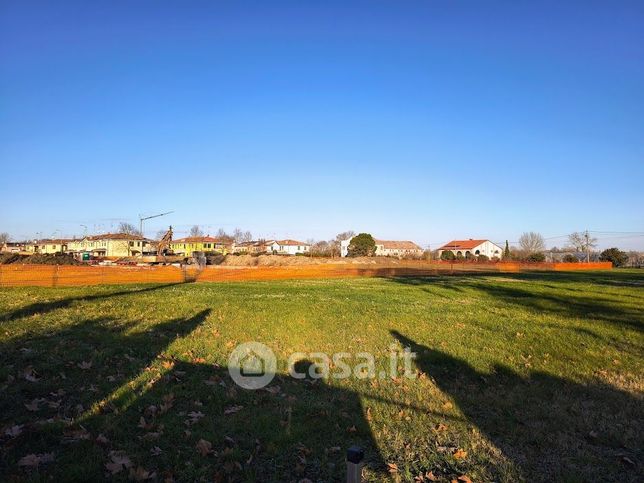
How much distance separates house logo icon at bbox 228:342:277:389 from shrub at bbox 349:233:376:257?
249 ft

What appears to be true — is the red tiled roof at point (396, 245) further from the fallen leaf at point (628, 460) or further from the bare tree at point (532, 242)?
the fallen leaf at point (628, 460)

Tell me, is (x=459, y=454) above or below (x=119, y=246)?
below

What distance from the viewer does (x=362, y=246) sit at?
85.1 m

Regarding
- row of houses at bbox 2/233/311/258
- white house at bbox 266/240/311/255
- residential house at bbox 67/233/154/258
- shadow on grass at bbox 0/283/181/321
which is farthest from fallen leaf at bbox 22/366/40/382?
white house at bbox 266/240/311/255

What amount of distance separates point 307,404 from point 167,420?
170 cm

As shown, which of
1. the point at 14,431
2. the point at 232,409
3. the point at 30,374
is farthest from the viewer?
the point at 30,374

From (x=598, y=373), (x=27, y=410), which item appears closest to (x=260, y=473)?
(x=27, y=410)

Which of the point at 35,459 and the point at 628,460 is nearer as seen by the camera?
the point at 35,459

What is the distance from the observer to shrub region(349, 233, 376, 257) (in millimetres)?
84500

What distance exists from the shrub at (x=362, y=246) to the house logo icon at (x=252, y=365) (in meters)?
75.8

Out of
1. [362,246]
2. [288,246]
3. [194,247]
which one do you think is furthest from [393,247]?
[194,247]

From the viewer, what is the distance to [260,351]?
8.33m

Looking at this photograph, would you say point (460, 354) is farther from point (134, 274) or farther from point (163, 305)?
point (134, 274)

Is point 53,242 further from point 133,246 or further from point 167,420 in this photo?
point 167,420
